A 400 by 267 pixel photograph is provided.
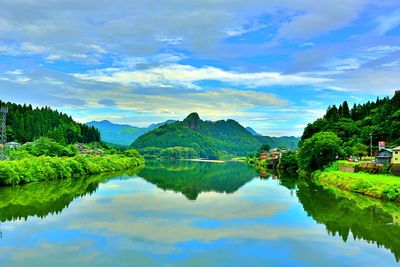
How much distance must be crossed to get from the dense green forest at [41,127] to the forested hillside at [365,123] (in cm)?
5102

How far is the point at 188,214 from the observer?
24891 mm

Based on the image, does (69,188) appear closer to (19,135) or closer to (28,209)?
(28,209)

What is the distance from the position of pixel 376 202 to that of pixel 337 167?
19920 millimetres

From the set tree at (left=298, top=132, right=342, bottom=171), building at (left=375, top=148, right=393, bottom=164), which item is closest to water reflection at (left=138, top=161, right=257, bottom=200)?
tree at (left=298, top=132, right=342, bottom=171)

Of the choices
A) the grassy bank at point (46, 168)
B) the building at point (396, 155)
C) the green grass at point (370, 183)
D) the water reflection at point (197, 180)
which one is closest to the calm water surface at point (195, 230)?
the green grass at point (370, 183)

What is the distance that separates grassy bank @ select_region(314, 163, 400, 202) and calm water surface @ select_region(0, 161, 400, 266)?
1.09m

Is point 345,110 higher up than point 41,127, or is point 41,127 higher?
point 345,110

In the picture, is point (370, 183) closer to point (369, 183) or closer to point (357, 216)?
point (369, 183)

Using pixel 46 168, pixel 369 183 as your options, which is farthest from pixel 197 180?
pixel 369 183

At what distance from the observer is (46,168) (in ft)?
142

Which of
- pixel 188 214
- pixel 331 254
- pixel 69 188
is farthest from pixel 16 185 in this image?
pixel 331 254

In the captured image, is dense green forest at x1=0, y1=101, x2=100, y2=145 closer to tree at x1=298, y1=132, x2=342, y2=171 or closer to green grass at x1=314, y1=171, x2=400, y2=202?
tree at x1=298, y1=132, x2=342, y2=171

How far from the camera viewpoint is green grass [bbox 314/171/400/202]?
2803 centimetres

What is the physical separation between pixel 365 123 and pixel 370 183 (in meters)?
36.1
